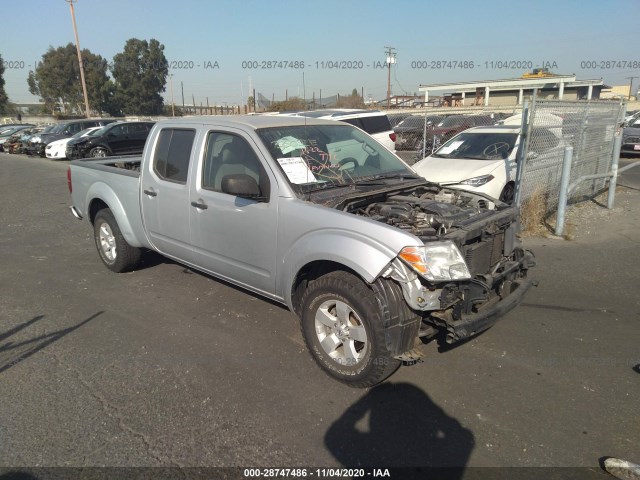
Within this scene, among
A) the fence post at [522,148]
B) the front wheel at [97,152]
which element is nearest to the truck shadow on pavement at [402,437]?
the fence post at [522,148]

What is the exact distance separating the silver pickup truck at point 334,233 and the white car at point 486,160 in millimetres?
3243

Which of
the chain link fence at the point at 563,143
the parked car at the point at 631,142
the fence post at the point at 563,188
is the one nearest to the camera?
the fence post at the point at 563,188

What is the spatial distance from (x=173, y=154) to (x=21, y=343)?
2.19 meters

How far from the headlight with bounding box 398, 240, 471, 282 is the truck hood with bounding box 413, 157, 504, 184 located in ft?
15.9

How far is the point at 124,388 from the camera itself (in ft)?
10.9

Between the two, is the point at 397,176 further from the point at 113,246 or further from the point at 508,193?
the point at 508,193

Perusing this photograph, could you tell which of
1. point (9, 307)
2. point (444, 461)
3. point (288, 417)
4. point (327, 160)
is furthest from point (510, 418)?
point (9, 307)

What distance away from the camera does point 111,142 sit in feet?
61.1

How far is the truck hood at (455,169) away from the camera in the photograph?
7707 millimetres

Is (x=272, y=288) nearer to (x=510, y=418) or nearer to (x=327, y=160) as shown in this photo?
(x=327, y=160)

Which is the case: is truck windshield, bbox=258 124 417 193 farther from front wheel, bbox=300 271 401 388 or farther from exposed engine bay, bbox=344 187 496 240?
front wheel, bbox=300 271 401 388

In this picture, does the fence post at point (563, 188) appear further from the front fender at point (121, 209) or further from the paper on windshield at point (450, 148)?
the front fender at point (121, 209)

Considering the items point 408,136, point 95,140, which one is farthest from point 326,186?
point 95,140

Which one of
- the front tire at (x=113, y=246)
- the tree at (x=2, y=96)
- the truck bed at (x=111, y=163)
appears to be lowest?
the front tire at (x=113, y=246)
